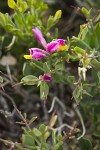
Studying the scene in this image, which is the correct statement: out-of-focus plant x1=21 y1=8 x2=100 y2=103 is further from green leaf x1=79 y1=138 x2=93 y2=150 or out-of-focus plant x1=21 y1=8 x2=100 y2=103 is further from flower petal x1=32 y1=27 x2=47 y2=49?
green leaf x1=79 y1=138 x2=93 y2=150

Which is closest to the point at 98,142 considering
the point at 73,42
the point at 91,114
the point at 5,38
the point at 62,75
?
the point at 91,114

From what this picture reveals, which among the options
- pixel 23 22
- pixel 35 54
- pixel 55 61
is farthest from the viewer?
pixel 23 22

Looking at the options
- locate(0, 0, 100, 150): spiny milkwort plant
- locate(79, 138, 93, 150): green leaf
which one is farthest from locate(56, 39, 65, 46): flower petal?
locate(79, 138, 93, 150): green leaf

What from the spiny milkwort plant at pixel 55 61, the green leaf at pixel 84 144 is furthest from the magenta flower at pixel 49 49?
the green leaf at pixel 84 144

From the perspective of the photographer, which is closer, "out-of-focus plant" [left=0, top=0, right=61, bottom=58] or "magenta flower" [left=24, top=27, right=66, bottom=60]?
"magenta flower" [left=24, top=27, right=66, bottom=60]

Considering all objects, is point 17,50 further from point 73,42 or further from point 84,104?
point 73,42

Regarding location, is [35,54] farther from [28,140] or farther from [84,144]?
[84,144]

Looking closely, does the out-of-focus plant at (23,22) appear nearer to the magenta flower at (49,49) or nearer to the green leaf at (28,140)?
the magenta flower at (49,49)

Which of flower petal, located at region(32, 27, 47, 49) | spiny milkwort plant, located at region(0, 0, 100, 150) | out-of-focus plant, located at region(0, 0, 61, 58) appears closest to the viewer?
spiny milkwort plant, located at region(0, 0, 100, 150)

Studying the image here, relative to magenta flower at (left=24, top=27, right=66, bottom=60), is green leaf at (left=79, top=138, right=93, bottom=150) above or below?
below

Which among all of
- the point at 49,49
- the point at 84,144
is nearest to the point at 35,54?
the point at 49,49

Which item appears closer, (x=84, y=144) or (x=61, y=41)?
(x=61, y=41)
